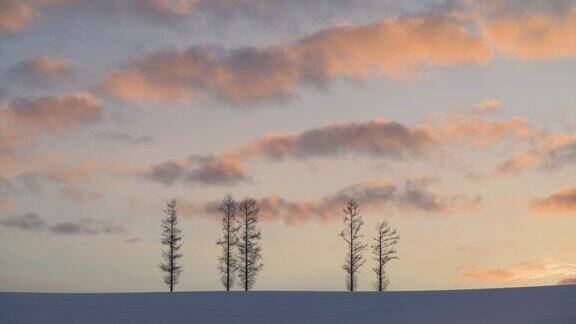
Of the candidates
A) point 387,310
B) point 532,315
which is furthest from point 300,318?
point 532,315

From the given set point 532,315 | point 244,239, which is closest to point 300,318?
point 532,315

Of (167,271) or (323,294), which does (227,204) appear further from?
(323,294)

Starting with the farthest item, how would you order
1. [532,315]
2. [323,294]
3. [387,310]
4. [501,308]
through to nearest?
[323,294]
[387,310]
[501,308]
[532,315]

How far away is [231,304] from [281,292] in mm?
3166

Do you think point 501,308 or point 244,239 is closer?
point 501,308

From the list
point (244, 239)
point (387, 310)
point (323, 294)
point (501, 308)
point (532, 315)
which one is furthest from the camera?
point (244, 239)

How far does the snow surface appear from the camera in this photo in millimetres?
24422

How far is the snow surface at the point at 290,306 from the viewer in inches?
961

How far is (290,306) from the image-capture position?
89.7 ft

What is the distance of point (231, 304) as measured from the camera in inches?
1089

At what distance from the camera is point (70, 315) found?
26031 millimetres

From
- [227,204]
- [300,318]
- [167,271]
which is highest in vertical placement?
[227,204]

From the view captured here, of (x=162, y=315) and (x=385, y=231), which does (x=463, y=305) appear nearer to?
(x=162, y=315)

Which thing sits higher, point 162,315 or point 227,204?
point 227,204
